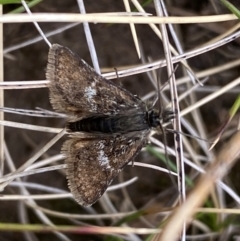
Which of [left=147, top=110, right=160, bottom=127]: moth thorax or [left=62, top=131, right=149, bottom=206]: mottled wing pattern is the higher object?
[left=147, top=110, right=160, bottom=127]: moth thorax

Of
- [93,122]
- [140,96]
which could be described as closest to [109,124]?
[93,122]

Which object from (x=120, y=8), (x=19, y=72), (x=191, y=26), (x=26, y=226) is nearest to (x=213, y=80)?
(x=191, y=26)

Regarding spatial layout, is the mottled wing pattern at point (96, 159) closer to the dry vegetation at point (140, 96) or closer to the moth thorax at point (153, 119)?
the moth thorax at point (153, 119)

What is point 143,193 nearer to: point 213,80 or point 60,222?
point 60,222

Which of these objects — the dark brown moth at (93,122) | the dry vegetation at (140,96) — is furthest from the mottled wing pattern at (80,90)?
the dry vegetation at (140,96)

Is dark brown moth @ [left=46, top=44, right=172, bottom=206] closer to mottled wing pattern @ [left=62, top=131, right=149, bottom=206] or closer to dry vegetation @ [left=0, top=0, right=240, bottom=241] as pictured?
mottled wing pattern @ [left=62, top=131, right=149, bottom=206]

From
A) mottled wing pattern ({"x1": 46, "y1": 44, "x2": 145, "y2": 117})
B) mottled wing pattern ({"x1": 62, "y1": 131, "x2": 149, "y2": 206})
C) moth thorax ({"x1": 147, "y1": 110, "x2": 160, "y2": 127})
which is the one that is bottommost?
mottled wing pattern ({"x1": 62, "y1": 131, "x2": 149, "y2": 206})

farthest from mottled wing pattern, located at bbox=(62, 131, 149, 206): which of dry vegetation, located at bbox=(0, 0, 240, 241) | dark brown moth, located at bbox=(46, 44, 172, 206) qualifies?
dry vegetation, located at bbox=(0, 0, 240, 241)

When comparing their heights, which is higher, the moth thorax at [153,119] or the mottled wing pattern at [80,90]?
the mottled wing pattern at [80,90]

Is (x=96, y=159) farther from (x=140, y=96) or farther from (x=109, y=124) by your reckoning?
(x=140, y=96)
